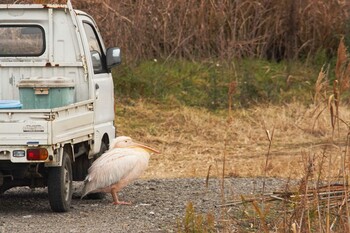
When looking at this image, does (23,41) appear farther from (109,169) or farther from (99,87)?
(109,169)

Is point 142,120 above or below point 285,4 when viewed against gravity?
below

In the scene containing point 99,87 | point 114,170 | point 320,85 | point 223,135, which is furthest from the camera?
point 223,135

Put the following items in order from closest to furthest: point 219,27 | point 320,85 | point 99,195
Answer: point 320,85, point 99,195, point 219,27

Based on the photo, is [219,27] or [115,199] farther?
[219,27]

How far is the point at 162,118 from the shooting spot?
17578 mm

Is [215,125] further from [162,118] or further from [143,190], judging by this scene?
[143,190]

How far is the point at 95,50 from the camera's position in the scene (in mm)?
11578

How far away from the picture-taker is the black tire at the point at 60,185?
9867mm

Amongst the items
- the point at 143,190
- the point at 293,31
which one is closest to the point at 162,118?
the point at 293,31

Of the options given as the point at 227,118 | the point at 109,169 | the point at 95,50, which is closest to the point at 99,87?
the point at 95,50

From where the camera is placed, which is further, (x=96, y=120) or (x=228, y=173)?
(x=228, y=173)

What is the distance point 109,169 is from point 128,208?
41 cm

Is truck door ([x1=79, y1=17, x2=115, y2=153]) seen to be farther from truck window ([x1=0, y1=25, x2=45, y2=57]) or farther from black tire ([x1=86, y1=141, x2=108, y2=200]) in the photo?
truck window ([x1=0, y1=25, x2=45, y2=57])

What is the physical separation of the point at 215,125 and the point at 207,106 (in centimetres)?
105
